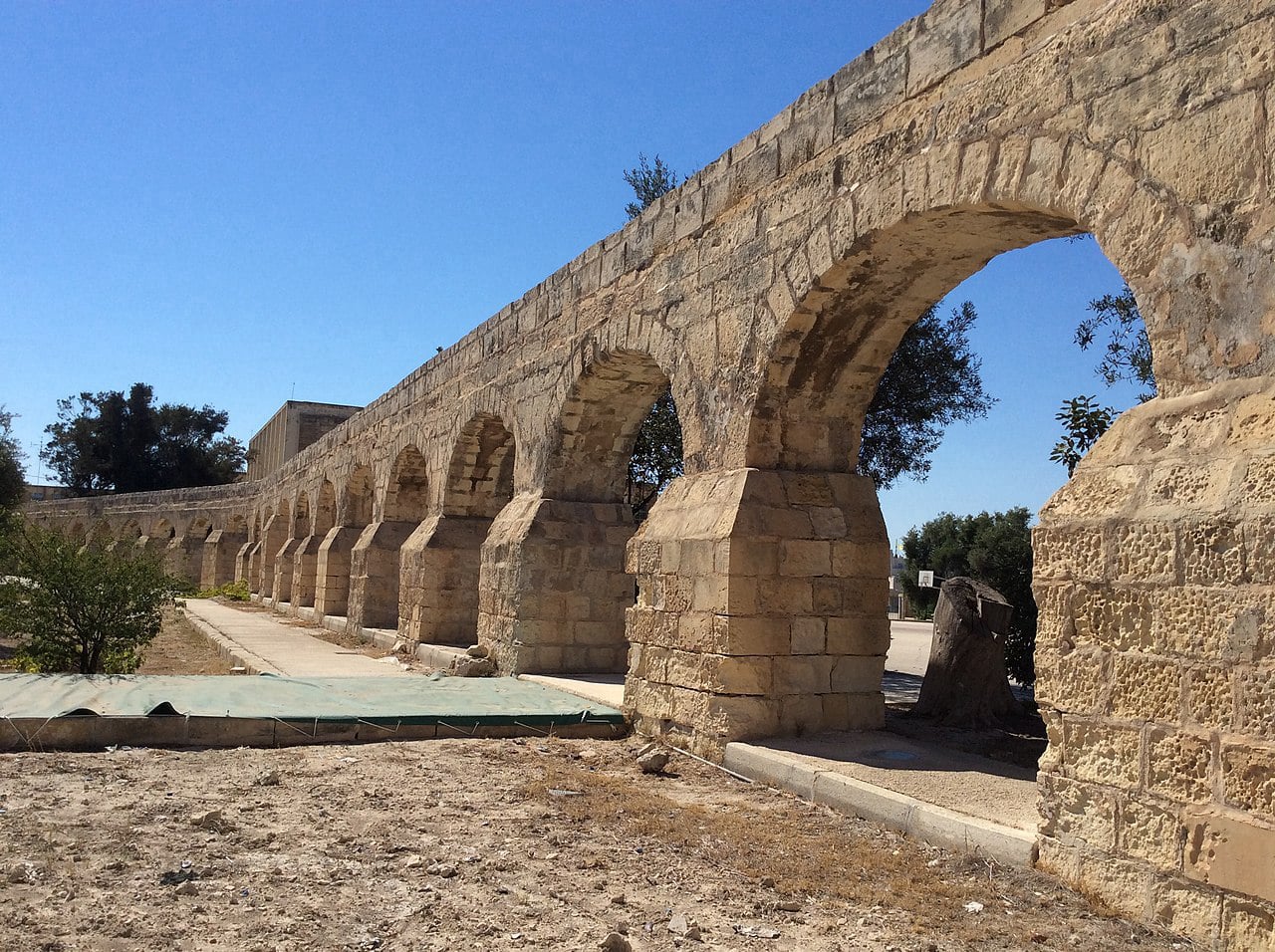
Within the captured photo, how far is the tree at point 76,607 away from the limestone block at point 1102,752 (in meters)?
7.46

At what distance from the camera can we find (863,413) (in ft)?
20.0

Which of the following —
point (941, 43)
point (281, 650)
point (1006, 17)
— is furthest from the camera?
point (281, 650)

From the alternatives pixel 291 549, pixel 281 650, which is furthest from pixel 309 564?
pixel 281 650

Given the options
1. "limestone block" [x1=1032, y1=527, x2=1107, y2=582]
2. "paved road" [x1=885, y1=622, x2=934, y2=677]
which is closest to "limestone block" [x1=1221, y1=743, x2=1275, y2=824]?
"limestone block" [x1=1032, y1=527, x2=1107, y2=582]

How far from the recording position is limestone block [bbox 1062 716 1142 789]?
A: 10.5ft

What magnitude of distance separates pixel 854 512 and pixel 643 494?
795cm

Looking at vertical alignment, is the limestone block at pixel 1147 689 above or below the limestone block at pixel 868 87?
below

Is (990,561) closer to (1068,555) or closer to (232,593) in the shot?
(1068,555)

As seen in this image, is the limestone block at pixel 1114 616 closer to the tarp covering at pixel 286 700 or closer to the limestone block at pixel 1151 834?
the limestone block at pixel 1151 834

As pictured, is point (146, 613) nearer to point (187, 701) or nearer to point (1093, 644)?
point (187, 701)

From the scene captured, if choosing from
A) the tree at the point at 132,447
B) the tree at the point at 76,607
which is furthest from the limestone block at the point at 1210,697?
the tree at the point at 132,447

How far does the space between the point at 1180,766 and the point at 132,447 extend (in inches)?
1826

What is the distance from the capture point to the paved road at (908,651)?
13.0m

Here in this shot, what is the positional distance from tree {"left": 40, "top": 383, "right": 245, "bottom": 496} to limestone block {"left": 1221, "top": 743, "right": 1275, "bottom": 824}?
45548 millimetres
